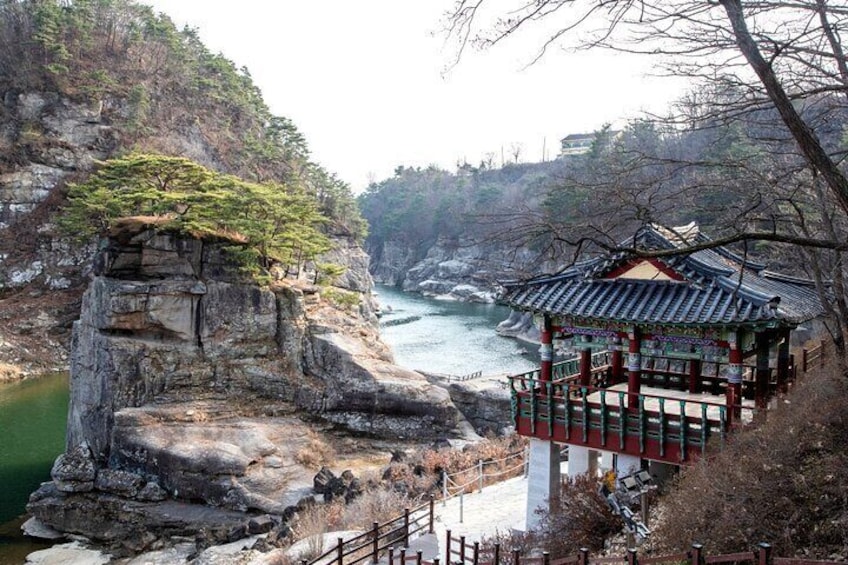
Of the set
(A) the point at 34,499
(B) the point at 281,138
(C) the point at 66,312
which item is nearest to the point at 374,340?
(A) the point at 34,499

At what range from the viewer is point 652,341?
11578 millimetres

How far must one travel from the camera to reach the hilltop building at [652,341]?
10.6m

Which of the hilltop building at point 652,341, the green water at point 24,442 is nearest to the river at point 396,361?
the green water at point 24,442

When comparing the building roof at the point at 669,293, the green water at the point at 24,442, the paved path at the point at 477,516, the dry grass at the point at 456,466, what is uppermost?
the building roof at the point at 669,293

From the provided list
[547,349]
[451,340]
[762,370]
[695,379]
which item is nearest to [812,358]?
[695,379]

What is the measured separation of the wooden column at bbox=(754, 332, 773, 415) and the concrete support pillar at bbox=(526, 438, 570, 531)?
352 cm

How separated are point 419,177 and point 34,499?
94258 mm

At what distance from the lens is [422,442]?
23.4 metres

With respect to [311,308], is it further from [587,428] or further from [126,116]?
[126,116]

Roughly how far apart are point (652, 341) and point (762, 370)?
6.36ft

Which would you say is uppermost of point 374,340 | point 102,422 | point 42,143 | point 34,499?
point 42,143

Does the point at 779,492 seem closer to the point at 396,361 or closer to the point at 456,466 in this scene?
the point at 456,466

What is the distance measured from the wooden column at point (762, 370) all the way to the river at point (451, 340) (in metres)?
27.9

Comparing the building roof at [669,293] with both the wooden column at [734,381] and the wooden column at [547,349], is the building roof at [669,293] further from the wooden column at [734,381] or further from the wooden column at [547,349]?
the wooden column at [734,381]
